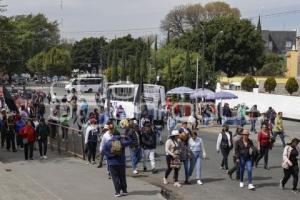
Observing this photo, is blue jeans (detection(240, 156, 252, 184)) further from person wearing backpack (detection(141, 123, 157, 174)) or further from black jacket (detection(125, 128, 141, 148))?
black jacket (detection(125, 128, 141, 148))

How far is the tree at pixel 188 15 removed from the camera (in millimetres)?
110000

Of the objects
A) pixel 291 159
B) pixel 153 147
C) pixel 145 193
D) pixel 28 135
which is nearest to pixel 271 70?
pixel 28 135

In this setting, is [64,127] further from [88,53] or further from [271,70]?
[88,53]

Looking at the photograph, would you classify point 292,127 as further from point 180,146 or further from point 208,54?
point 208,54

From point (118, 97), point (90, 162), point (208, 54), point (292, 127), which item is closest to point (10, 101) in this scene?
point (90, 162)

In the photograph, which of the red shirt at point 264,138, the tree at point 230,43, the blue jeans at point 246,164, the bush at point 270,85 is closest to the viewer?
the blue jeans at point 246,164

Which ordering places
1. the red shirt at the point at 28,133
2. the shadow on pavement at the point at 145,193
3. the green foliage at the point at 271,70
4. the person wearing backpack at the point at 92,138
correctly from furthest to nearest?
the green foliage at the point at 271,70, the red shirt at the point at 28,133, the person wearing backpack at the point at 92,138, the shadow on pavement at the point at 145,193

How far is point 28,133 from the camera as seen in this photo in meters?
20.3

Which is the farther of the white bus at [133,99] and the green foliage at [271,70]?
the green foliage at [271,70]

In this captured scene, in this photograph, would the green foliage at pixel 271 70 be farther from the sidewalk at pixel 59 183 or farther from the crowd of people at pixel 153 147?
the sidewalk at pixel 59 183

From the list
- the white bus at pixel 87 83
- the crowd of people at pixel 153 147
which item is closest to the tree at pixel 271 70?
the white bus at pixel 87 83

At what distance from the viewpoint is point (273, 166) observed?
20.0 m

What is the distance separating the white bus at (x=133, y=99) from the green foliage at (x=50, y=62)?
74.3 m

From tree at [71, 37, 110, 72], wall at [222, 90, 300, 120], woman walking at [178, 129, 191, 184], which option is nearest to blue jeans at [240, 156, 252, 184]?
woman walking at [178, 129, 191, 184]
